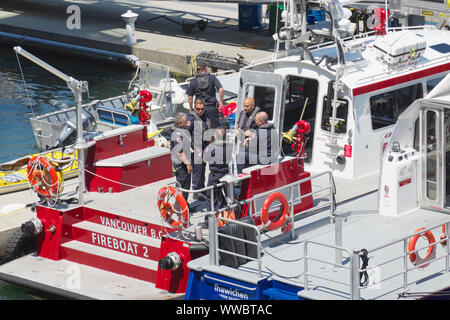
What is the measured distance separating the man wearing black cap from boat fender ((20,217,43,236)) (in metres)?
3.73

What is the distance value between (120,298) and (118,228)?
161 cm

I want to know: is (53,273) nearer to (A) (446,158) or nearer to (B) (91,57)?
(A) (446,158)

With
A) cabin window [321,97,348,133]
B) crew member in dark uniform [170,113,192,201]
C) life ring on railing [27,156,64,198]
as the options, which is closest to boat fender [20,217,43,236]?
life ring on railing [27,156,64,198]

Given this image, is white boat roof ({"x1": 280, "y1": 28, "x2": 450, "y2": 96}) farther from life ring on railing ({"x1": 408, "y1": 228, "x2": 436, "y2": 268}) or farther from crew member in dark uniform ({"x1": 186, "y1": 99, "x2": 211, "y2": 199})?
life ring on railing ({"x1": 408, "y1": 228, "x2": 436, "y2": 268})

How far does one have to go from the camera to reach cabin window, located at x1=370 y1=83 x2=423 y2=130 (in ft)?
49.2

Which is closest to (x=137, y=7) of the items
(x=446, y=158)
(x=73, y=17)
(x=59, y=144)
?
(x=73, y=17)

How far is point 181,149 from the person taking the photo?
13680 mm

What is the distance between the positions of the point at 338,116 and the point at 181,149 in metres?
2.96

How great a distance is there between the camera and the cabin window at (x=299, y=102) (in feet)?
51.5

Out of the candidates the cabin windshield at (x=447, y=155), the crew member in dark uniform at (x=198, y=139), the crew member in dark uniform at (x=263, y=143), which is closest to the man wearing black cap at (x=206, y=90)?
the crew member in dark uniform at (x=198, y=139)

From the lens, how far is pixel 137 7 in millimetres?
38312

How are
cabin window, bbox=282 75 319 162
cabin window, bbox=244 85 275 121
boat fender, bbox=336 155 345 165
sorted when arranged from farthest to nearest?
1. cabin window, bbox=282 75 319 162
2. cabin window, bbox=244 85 275 121
3. boat fender, bbox=336 155 345 165

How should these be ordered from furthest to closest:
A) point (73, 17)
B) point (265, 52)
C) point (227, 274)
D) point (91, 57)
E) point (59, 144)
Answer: point (73, 17) < point (91, 57) < point (265, 52) < point (59, 144) < point (227, 274)

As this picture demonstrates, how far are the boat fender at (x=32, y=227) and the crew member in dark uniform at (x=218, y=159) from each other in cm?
287
